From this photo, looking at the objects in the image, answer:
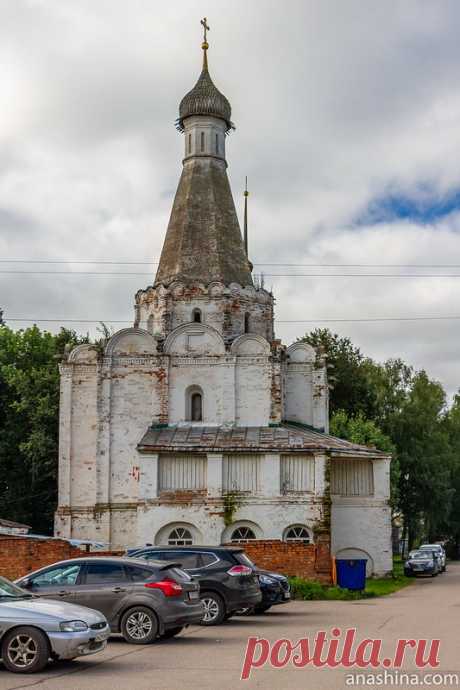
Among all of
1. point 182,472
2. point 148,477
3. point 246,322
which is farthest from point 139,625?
point 246,322

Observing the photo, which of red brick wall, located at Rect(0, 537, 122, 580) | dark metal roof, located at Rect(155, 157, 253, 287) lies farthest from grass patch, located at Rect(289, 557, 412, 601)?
dark metal roof, located at Rect(155, 157, 253, 287)

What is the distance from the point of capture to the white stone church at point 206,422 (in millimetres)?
35844

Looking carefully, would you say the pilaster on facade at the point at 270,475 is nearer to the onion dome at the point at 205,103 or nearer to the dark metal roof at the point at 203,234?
the dark metal roof at the point at 203,234

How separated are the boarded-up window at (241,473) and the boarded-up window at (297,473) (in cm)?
A: 104

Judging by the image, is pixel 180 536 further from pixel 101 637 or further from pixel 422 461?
pixel 422 461

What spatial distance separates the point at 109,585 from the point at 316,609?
9.16 m

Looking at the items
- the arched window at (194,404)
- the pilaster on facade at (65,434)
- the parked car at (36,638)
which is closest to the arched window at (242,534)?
the arched window at (194,404)

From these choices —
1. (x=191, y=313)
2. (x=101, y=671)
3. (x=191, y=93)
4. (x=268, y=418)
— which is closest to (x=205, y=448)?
(x=268, y=418)

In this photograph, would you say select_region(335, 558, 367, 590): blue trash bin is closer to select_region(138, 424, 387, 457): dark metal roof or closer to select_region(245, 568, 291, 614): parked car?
select_region(138, 424, 387, 457): dark metal roof

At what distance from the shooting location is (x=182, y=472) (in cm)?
3647

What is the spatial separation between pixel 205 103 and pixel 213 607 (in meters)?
30.8

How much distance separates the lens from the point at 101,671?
13.3m

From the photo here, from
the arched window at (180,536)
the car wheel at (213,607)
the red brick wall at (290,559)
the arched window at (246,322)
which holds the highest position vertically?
the arched window at (246,322)

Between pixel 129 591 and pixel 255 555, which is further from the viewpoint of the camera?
pixel 255 555
